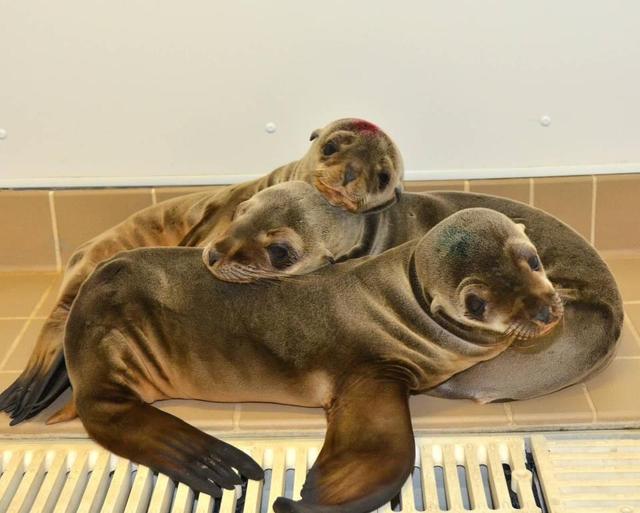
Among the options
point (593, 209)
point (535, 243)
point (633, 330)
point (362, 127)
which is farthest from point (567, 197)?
point (362, 127)

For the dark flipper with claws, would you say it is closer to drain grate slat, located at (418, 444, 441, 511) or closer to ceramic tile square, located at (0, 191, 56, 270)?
ceramic tile square, located at (0, 191, 56, 270)

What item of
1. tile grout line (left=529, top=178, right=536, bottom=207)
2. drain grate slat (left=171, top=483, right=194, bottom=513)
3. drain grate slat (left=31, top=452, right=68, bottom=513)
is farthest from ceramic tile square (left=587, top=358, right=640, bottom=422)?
drain grate slat (left=31, top=452, right=68, bottom=513)

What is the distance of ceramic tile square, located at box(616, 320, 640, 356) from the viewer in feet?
6.87

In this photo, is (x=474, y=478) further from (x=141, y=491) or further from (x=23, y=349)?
(x=23, y=349)

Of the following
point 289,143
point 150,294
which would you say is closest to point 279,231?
point 150,294

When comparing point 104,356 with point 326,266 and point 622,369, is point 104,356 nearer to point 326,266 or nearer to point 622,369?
point 326,266

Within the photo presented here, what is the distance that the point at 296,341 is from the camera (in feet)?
5.70

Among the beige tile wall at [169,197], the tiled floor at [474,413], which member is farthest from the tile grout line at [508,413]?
the beige tile wall at [169,197]

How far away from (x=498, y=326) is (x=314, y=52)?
3.33 feet

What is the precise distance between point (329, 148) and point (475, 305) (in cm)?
41

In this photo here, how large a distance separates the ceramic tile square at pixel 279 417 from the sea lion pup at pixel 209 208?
13.5 inches

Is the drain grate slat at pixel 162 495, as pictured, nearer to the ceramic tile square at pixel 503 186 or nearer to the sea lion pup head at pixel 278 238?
the sea lion pup head at pixel 278 238

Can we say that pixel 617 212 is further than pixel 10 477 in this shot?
Yes

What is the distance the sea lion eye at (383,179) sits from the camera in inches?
68.2
